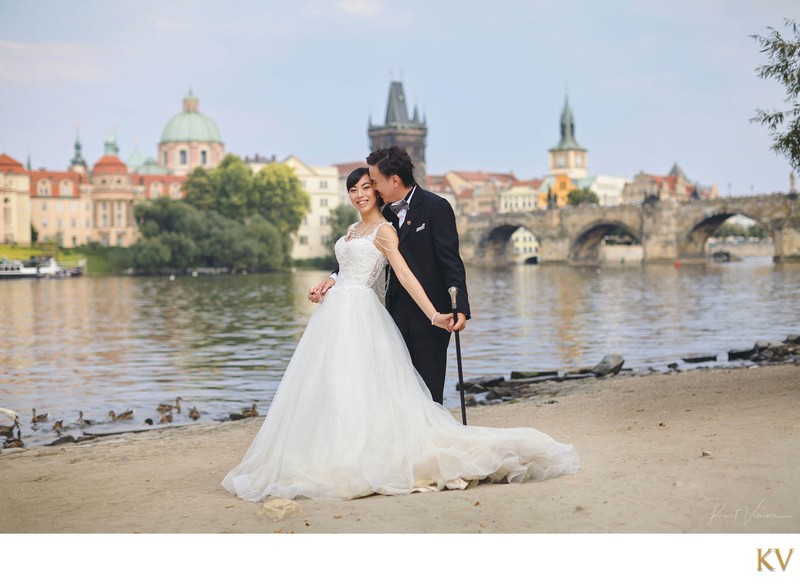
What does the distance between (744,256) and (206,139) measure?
45.4 m

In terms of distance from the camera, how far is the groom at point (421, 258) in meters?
4.52

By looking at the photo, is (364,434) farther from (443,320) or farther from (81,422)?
(81,422)

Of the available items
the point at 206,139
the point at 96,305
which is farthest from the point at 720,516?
the point at 206,139

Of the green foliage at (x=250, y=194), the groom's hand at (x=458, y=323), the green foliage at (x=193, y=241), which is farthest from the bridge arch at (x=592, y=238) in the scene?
the groom's hand at (x=458, y=323)

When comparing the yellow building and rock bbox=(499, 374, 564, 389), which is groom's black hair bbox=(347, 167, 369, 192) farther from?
the yellow building

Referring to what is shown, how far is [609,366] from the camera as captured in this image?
11.7m

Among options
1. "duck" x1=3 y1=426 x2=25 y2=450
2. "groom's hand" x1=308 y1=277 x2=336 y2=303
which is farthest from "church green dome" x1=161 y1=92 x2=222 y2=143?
"groom's hand" x1=308 y1=277 x2=336 y2=303

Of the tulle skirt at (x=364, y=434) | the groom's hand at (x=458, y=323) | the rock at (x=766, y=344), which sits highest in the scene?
the groom's hand at (x=458, y=323)

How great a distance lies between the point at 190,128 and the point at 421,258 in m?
89.3

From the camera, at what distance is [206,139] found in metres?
92.1

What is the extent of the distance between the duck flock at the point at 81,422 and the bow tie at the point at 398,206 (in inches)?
166

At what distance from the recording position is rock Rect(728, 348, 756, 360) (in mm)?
12827

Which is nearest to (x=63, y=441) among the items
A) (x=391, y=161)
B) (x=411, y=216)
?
(x=411, y=216)

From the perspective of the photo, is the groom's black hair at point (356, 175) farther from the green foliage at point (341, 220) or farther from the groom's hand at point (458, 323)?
the green foliage at point (341, 220)
